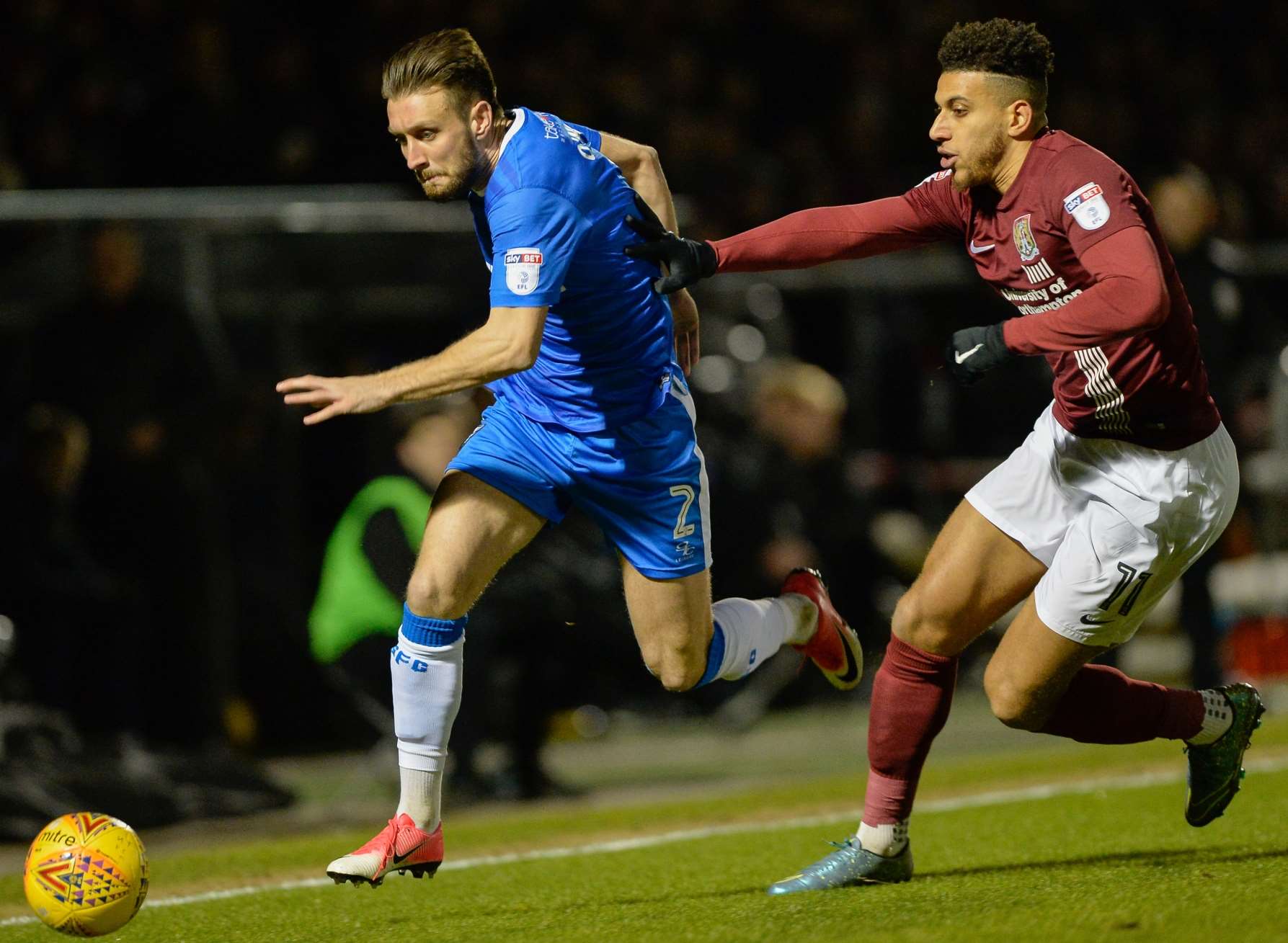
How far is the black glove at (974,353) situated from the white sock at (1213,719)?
1.49m

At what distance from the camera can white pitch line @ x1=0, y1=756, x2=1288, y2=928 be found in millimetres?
5953

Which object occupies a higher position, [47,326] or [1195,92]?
[1195,92]

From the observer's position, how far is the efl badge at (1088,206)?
4406mm

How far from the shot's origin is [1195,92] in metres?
16.1

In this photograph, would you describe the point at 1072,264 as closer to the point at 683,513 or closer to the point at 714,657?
the point at 683,513

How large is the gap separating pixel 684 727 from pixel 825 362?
249 centimetres

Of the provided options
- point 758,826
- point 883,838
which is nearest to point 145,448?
point 758,826

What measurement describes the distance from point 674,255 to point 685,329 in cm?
57

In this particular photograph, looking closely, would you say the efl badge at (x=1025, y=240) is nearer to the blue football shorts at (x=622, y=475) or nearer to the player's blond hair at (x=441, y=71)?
the blue football shorts at (x=622, y=475)

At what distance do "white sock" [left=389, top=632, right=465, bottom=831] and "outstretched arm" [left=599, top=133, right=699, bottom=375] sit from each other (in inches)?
49.1

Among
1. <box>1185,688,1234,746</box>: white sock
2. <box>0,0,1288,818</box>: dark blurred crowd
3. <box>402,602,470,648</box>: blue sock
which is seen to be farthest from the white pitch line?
<box>1185,688,1234,746</box>: white sock

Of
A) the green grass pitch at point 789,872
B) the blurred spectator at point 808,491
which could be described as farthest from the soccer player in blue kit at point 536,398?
the blurred spectator at point 808,491

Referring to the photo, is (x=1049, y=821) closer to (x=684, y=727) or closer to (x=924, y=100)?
(x=684, y=727)

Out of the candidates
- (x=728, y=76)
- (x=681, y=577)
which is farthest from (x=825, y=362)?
(x=681, y=577)
